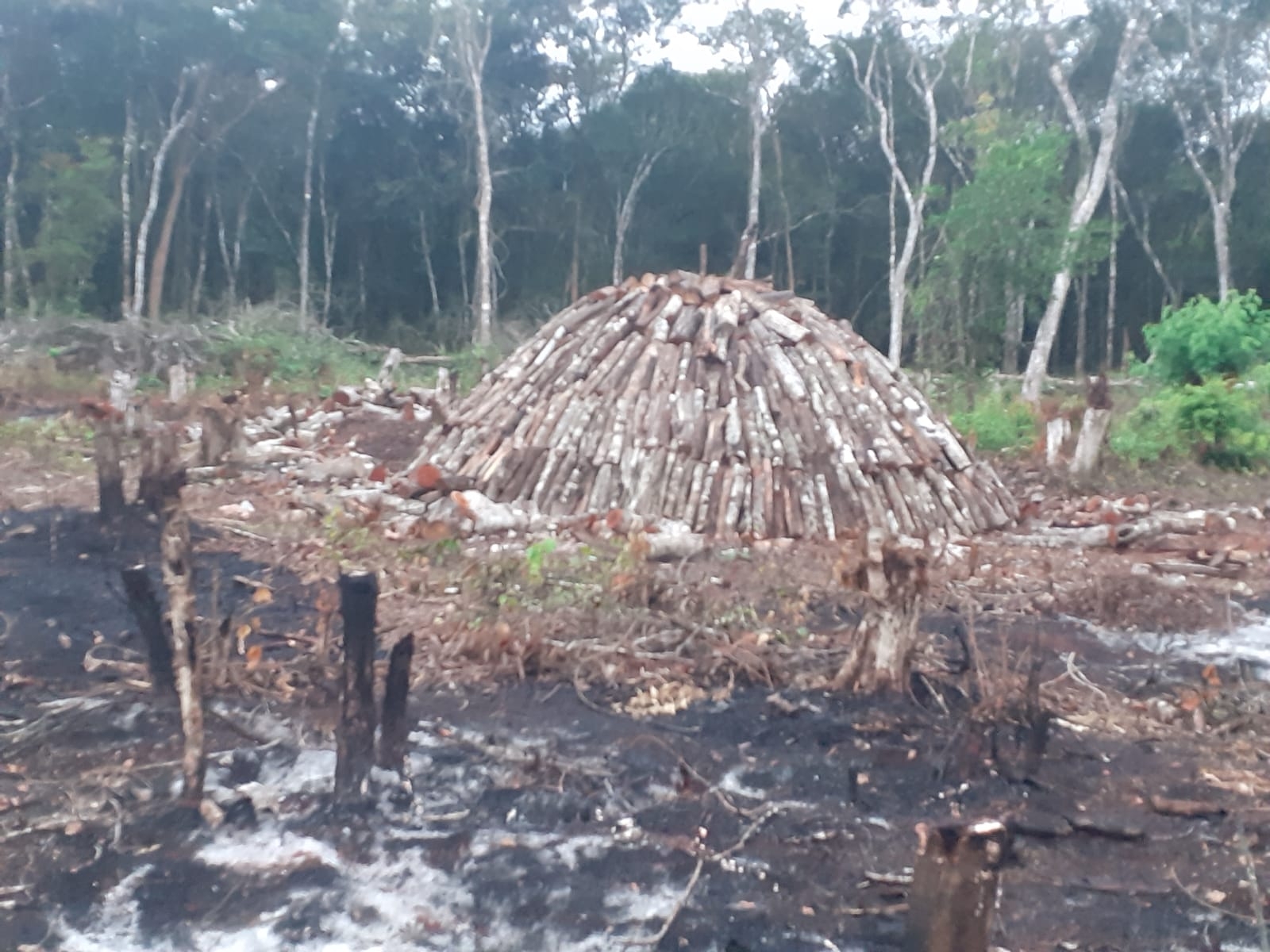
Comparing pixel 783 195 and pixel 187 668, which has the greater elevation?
pixel 783 195

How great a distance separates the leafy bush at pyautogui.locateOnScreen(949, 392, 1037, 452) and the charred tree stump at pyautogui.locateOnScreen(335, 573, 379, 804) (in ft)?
30.9

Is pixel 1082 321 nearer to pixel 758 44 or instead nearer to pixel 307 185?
pixel 758 44

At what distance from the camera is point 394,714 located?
3764 millimetres

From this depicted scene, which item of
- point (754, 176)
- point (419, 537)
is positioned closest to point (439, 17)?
point (754, 176)

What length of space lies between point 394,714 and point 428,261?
22.3 metres

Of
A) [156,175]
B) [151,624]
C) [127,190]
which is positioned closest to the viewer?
[151,624]

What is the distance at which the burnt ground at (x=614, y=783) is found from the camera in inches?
117

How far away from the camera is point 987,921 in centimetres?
252

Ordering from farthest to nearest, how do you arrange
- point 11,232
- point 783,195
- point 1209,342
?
1. point 783,195
2. point 11,232
3. point 1209,342

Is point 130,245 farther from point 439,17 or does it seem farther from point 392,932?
point 392,932

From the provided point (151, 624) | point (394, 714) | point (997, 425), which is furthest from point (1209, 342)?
point (151, 624)

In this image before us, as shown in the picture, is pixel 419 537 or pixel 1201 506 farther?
pixel 1201 506

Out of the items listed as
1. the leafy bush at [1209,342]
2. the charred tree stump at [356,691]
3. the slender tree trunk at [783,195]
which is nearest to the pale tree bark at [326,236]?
the slender tree trunk at [783,195]

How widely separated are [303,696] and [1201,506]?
8130 mm
